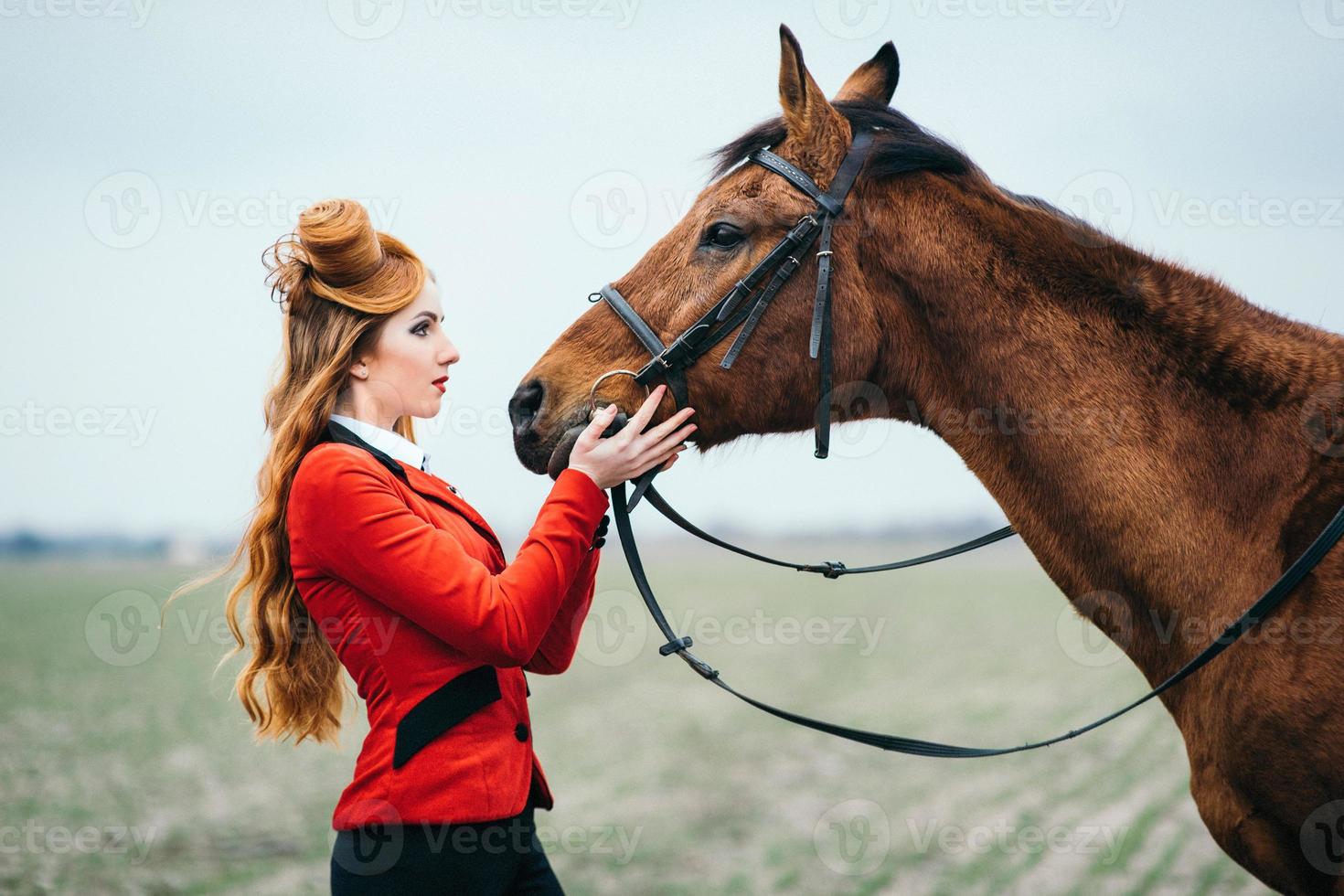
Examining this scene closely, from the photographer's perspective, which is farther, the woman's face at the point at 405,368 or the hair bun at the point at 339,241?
the woman's face at the point at 405,368

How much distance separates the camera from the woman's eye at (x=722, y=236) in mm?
3006

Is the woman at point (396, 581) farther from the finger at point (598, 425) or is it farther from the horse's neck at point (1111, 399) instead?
the horse's neck at point (1111, 399)

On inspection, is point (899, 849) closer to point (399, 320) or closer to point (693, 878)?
point (693, 878)

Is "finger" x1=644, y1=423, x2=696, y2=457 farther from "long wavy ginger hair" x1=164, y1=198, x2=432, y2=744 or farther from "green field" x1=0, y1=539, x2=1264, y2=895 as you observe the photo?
"green field" x1=0, y1=539, x2=1264, y2=895

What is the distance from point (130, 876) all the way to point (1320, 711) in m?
9.29

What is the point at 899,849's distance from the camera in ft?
29.1

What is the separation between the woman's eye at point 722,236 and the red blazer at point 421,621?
0.92 meters

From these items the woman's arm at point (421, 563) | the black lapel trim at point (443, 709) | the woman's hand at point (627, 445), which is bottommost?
the black lapel trim at point (443, 709)

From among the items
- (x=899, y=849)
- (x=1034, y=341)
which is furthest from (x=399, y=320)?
(x=899, y=849)

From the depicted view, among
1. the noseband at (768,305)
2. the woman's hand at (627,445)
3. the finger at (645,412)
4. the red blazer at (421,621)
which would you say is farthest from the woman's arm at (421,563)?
the noseband at (768,305)

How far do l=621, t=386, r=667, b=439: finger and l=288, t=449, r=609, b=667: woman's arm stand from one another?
1.28ft

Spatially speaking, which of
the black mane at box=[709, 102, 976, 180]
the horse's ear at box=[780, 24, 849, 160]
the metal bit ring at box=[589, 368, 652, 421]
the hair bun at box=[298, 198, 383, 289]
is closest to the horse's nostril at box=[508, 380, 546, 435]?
the metal bit ring at box=[589, 368, 652, 421]

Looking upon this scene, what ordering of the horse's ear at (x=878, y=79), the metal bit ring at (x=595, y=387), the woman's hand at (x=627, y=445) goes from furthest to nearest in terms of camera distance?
the horse's ear at (x=878, y=79), the metal bit ring at (x=595, y=387), the woman's hand at (x=627, y=445)

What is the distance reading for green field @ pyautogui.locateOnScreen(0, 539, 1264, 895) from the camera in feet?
27.3
